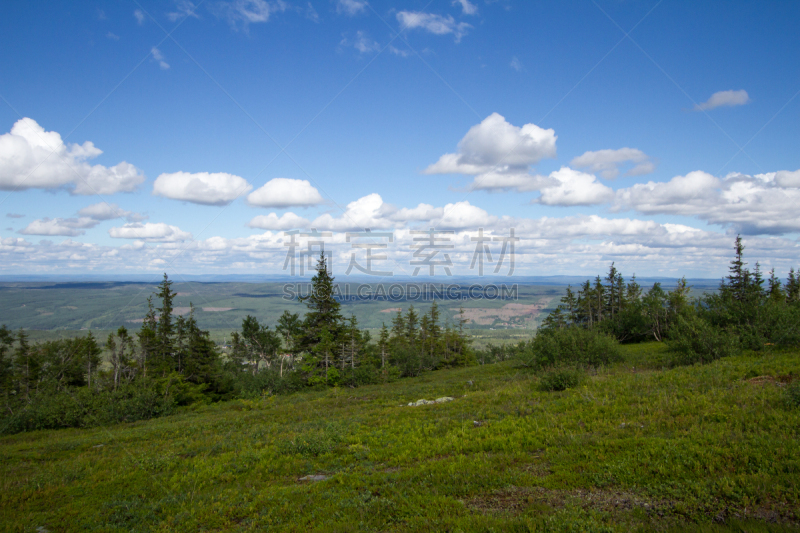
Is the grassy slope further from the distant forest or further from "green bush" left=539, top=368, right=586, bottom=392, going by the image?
the distant forest

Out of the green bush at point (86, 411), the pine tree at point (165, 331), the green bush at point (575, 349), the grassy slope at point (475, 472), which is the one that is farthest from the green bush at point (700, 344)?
the pine tree at point (165, 331)

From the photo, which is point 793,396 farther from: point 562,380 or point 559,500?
point 562,380

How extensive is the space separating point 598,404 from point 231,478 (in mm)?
12415

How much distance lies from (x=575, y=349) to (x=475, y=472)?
75.3ft

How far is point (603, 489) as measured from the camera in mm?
7215

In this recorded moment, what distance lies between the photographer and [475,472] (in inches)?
340

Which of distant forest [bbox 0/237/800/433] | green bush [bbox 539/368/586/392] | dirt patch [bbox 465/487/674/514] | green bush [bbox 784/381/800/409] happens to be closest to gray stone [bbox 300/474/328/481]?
dirt patch [bbox 465/487/674/514]

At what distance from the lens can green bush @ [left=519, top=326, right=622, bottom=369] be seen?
2789 cm

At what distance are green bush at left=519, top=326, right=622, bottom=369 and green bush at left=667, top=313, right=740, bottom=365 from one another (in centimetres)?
531

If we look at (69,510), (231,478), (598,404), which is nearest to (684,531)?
(598,404)

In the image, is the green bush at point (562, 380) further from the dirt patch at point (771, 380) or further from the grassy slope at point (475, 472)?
the dirt patch at point (771, 380)

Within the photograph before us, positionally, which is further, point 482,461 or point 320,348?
point 320,348

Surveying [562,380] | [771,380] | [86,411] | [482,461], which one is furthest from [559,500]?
[86,411]

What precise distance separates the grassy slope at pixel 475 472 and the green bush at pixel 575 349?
12.9m
